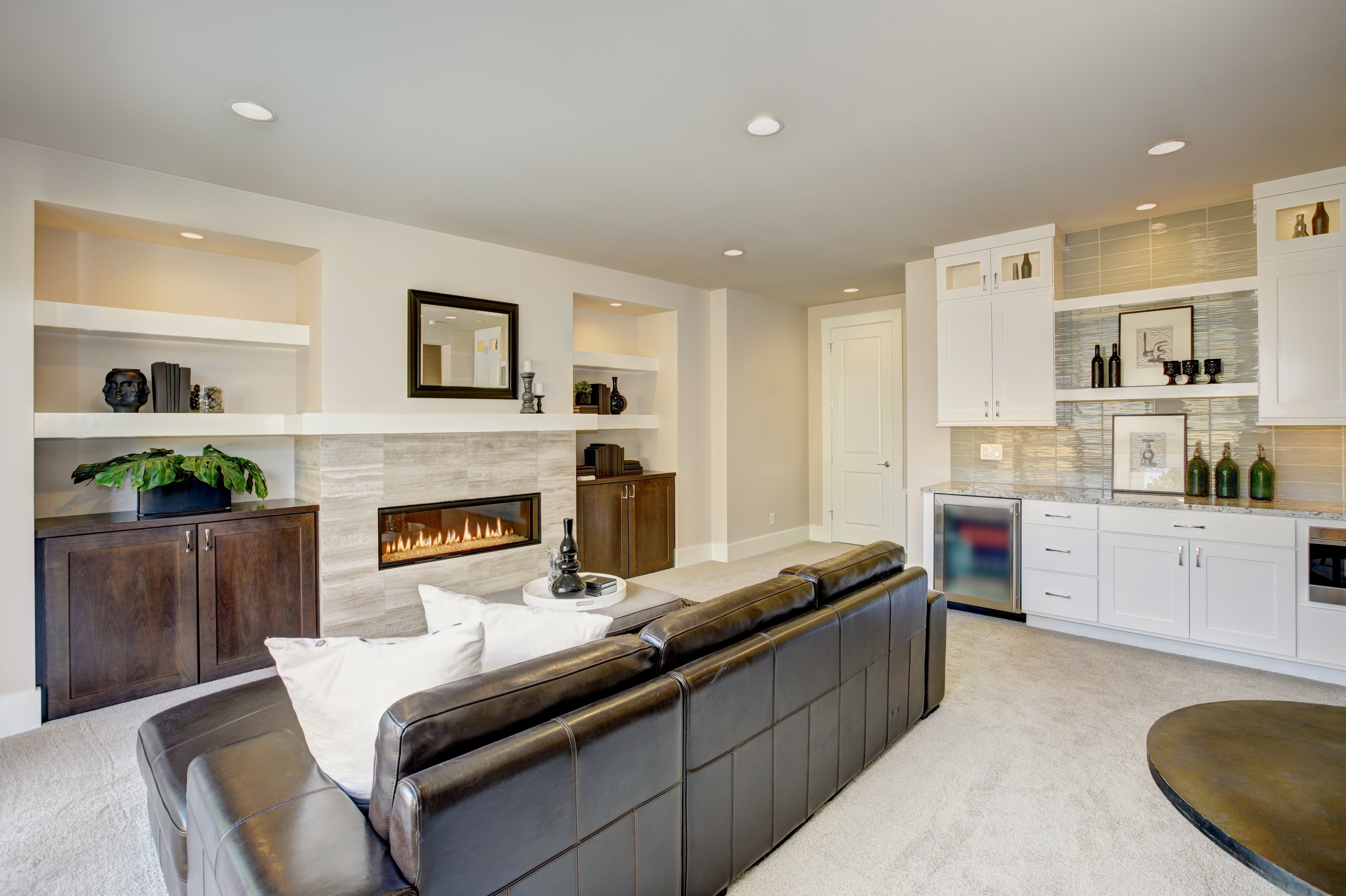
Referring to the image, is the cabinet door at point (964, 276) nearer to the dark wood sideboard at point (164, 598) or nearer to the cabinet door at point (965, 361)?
the cabinet door at point (965, 361)

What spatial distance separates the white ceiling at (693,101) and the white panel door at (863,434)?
2870mm

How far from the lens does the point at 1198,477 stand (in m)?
3.86

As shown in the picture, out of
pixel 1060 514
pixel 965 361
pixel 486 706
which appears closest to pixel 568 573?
pixel 486 706

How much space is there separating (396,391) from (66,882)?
9.00ft

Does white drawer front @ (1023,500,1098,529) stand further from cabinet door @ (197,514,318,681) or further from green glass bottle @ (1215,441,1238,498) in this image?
cabinet door @ (197,514,318,681)

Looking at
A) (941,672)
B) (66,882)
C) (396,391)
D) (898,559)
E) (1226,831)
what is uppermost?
(396,391)

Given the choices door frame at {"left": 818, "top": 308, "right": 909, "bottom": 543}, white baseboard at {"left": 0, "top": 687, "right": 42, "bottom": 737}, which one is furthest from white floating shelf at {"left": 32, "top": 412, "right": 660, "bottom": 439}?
door frame at {"left": 818, "top": 308, "right": 909, "bottom": 543}

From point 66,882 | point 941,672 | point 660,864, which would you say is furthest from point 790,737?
point 66,882

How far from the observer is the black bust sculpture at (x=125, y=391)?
3.28m

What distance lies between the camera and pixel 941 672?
2986 millimetres

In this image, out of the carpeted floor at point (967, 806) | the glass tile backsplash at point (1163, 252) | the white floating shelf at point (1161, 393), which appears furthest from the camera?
the glass tile backsplash at point (1163, 252)

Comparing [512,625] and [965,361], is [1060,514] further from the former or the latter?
[512,625]

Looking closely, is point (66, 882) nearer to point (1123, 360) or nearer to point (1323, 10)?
point (1323, 10)

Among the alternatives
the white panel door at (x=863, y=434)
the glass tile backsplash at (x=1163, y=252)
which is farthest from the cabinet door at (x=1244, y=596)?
the white panel door at (x=863, y=434)
